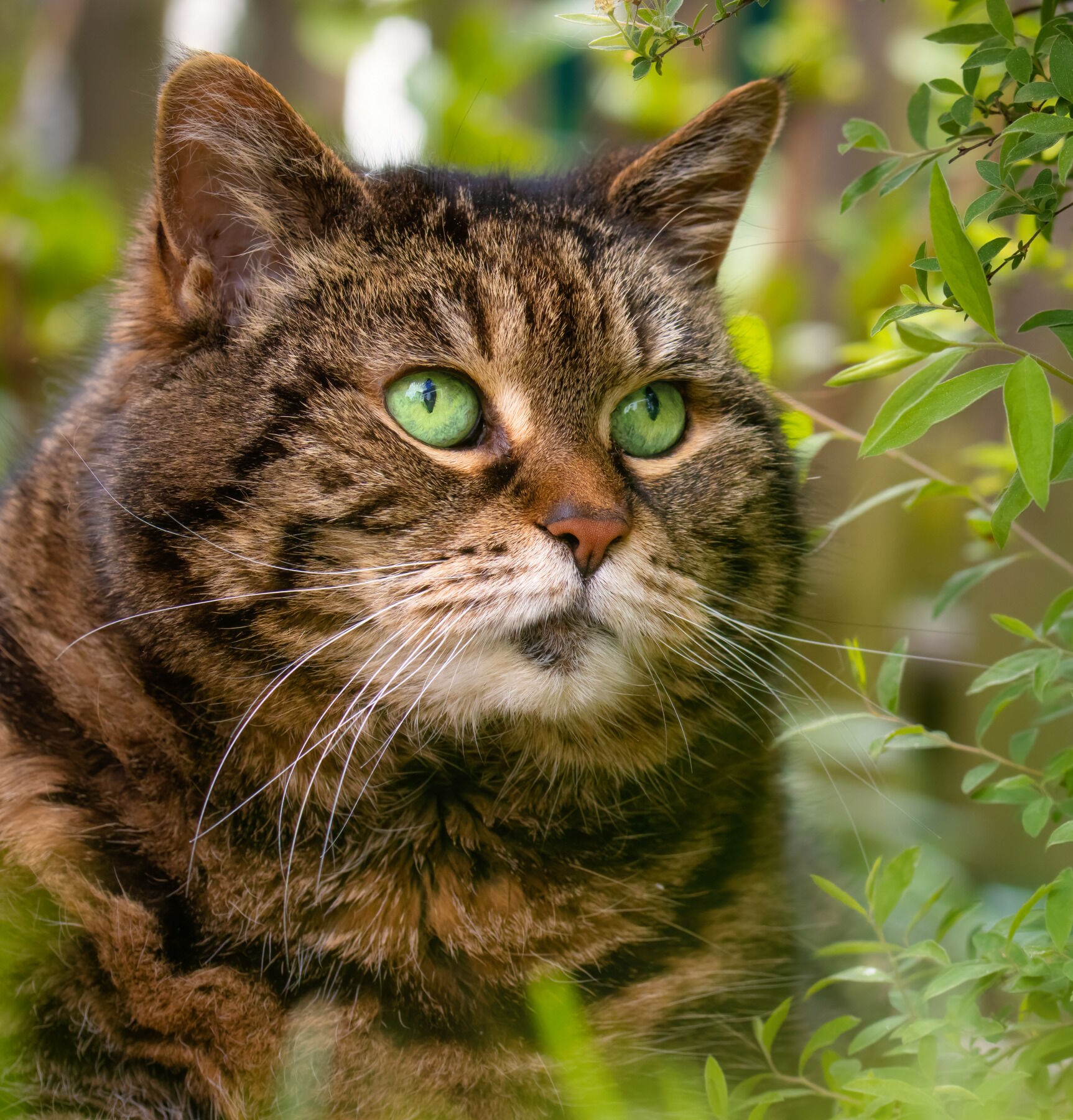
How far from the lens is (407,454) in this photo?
147 centimetres

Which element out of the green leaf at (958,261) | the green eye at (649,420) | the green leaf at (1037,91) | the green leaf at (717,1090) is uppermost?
the green leaf at (1037,91)

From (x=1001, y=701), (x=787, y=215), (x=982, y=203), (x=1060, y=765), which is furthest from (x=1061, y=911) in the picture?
(x=787, y=215)

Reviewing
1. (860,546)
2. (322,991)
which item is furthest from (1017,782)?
(860,546)

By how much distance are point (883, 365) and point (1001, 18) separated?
0.40m

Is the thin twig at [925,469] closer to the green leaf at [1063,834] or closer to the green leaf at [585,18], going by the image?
the green leaf at [1063,834]

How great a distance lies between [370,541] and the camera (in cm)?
143

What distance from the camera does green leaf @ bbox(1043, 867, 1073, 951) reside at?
1.16 m

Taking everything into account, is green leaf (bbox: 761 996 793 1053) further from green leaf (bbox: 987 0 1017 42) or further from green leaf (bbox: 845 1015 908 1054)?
green leaf (bbox: 987 0 1017 42)

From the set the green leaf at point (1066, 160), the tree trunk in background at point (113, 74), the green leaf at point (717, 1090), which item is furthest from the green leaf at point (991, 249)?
the tree trunk in background at point (113, 74)

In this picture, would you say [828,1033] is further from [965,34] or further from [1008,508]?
[965,34]

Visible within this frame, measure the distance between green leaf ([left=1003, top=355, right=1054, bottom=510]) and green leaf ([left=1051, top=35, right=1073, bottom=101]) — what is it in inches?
12.5

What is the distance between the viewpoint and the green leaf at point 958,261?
3.63 ft

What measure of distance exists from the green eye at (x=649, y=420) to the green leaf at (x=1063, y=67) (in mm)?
643

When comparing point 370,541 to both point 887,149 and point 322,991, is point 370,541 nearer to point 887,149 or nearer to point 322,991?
point 322,991
